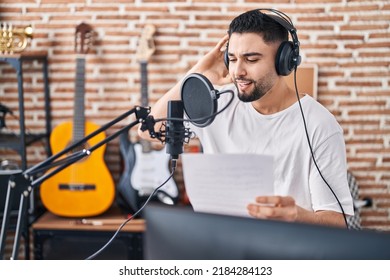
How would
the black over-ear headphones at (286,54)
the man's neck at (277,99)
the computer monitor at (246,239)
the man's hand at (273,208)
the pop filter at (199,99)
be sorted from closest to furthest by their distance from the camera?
the computer monitor at (246,239), the man's hand at (273,208), the pop filter at (199,99), the black over-ear headphones at (286,54), the man's neck at (277,99)

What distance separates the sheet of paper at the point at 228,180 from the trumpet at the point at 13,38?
1653 millimetres

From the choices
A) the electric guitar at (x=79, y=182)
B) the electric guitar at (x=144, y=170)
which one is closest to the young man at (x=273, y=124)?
the electric guitar at (x=144, y=170)

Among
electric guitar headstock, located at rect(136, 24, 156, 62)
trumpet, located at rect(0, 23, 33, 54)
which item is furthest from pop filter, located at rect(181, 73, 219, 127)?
trumpet, located at rect(0, 23, 33, 54)

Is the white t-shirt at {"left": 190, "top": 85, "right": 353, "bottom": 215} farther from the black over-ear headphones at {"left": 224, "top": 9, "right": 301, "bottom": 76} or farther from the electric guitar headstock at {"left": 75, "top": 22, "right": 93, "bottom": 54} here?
the electric guitar headstock at {"left": 75, "top": 22, "right": 93, "bottom": 54}

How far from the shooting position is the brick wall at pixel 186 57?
99.0 inches

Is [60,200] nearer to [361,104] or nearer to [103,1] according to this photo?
[103,1]

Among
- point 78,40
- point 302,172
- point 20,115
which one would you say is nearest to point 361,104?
point 302,172

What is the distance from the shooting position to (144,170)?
2488mm

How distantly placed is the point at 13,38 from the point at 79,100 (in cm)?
41

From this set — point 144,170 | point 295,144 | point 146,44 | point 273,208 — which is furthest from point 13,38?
point 273,208

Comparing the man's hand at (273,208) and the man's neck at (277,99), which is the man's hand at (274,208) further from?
the man's neck at (277,99)

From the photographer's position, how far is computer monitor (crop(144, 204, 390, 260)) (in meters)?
0.59

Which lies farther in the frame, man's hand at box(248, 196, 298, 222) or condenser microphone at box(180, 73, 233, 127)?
condenser microphone at box(180, 73, 233, 127)
